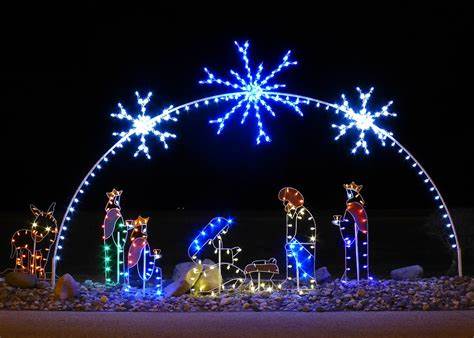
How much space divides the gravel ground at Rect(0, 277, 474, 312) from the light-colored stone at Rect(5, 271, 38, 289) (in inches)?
5.5

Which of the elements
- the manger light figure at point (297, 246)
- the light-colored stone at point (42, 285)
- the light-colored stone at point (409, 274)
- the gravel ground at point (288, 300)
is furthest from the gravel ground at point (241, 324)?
the light-colored stone at point (409, 274)

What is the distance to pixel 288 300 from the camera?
30.7ft

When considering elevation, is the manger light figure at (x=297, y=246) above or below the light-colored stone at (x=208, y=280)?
above

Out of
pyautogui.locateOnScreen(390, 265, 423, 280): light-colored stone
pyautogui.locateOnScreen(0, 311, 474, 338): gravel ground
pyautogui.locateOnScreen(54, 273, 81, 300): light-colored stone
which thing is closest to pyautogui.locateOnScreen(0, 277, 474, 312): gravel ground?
pyautogui.locateOnScreen(54, 273, 81, 300): light-colored stone

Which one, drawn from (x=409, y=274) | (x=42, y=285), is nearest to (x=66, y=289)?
(x=42, y=285)

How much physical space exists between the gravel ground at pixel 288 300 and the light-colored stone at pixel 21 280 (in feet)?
0.45

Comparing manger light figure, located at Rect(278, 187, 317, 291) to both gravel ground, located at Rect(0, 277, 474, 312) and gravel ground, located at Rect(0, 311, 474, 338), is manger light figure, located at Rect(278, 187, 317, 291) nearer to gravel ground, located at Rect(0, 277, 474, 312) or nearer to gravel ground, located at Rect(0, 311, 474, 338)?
gravel ground, located at Rect(0, 277, 474, 312)

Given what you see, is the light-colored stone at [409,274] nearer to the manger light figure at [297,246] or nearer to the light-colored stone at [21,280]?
the manger light figure at [297,246]

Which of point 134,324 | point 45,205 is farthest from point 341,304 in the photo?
point 45,205

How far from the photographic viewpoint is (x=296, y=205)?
34.1 ft

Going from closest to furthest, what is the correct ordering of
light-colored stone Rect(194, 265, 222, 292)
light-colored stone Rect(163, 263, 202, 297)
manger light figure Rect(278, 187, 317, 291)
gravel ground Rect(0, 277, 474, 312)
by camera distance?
gravel ground Rect(0, 277, 474, 312), light-colored stone Rect(163, 263, 202, 297), light-colored stone Rect(194, 265, 222, 292), manger light figure Rect(278, 187, 317, 291)

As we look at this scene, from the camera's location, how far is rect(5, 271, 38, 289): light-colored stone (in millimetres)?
10234

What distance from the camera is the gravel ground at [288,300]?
8836 millimetres

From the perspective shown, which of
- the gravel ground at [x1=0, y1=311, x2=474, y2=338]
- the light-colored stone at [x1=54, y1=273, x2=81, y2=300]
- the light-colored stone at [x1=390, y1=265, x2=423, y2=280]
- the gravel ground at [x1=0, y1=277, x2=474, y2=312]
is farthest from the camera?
the light-colored stone at [x1=390, y1=265, x2=423, y2=280]
